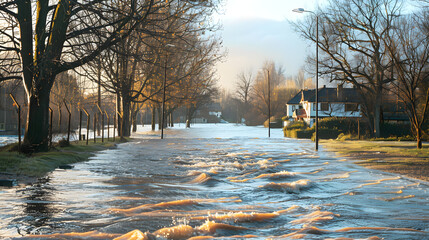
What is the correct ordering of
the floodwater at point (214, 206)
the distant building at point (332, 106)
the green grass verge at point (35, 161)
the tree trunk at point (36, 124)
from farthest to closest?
1. the distant building at point (332, 106)
2. the tree trunk at point (36, 124)
3. the green grass verge at point (35, 161)
4. the floodwater at point (214, 206)

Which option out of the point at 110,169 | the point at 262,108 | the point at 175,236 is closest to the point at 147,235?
the point at 175,236

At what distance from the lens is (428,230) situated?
835cm

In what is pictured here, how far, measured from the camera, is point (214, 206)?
10.8 m

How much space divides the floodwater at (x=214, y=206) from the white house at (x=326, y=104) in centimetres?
5282

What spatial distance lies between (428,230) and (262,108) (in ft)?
362

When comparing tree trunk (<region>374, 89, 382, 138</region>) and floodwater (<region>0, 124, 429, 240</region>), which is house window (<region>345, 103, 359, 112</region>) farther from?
floodwater (<region>0, 124, 429, 240</region>)

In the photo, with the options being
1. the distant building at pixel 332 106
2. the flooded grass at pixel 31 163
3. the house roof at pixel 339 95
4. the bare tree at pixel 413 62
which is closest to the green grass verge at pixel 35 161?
the flooded grass at pixel 31 163

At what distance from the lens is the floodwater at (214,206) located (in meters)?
8.25

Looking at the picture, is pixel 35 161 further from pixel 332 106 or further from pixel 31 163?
pixel 332 106

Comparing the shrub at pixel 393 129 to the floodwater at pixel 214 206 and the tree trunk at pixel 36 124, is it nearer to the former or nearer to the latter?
the floodwater at pixel 214 206

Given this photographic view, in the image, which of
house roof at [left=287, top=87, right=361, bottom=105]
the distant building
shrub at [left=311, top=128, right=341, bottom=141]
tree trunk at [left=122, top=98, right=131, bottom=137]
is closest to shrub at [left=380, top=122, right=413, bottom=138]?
shrub at [left=311, top=128, right=341, bottom=141]

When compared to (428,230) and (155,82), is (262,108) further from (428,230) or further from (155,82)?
(428,230)

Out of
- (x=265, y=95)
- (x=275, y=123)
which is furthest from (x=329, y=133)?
(x=265, y=95)

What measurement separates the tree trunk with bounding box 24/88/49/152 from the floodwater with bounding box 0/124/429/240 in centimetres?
315
